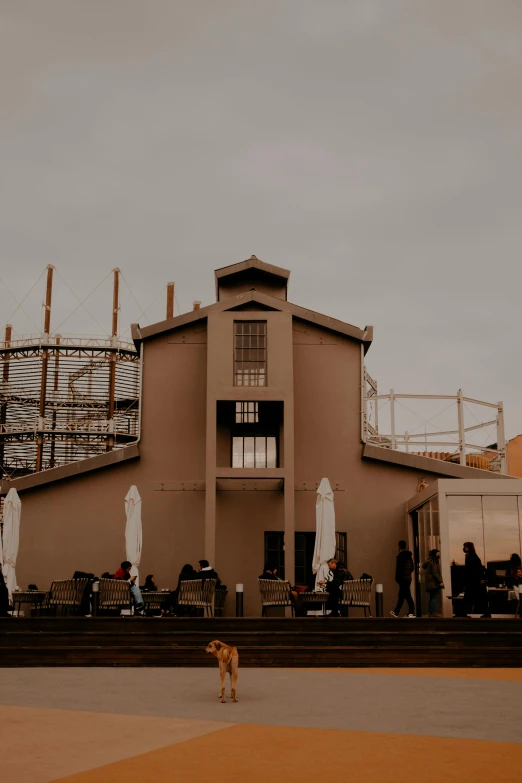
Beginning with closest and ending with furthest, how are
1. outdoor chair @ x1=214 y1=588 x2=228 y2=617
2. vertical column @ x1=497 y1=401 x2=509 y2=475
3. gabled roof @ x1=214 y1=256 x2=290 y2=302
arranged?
outdoor chair @ x1=214 y1=588 x2=228 y2=617, vertical column @ x1=497 y1=401 x2=509 y2=475, gabled roof @ x1=214 y1=256 x2=290 y2=302

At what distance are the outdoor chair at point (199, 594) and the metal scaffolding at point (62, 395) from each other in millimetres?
27073

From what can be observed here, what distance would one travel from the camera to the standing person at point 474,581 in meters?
16.8

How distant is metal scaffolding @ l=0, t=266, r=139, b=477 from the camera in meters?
44.4

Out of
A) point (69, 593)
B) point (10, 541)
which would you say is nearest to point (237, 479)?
point (69, 593)

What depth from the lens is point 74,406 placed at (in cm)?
4566

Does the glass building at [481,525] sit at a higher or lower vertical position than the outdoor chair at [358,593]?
higher

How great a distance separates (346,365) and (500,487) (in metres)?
6.40

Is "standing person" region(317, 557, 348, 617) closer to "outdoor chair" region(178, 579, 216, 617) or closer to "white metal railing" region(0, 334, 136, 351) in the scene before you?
"outdoor chair" region(178, 579, 216, 617)
